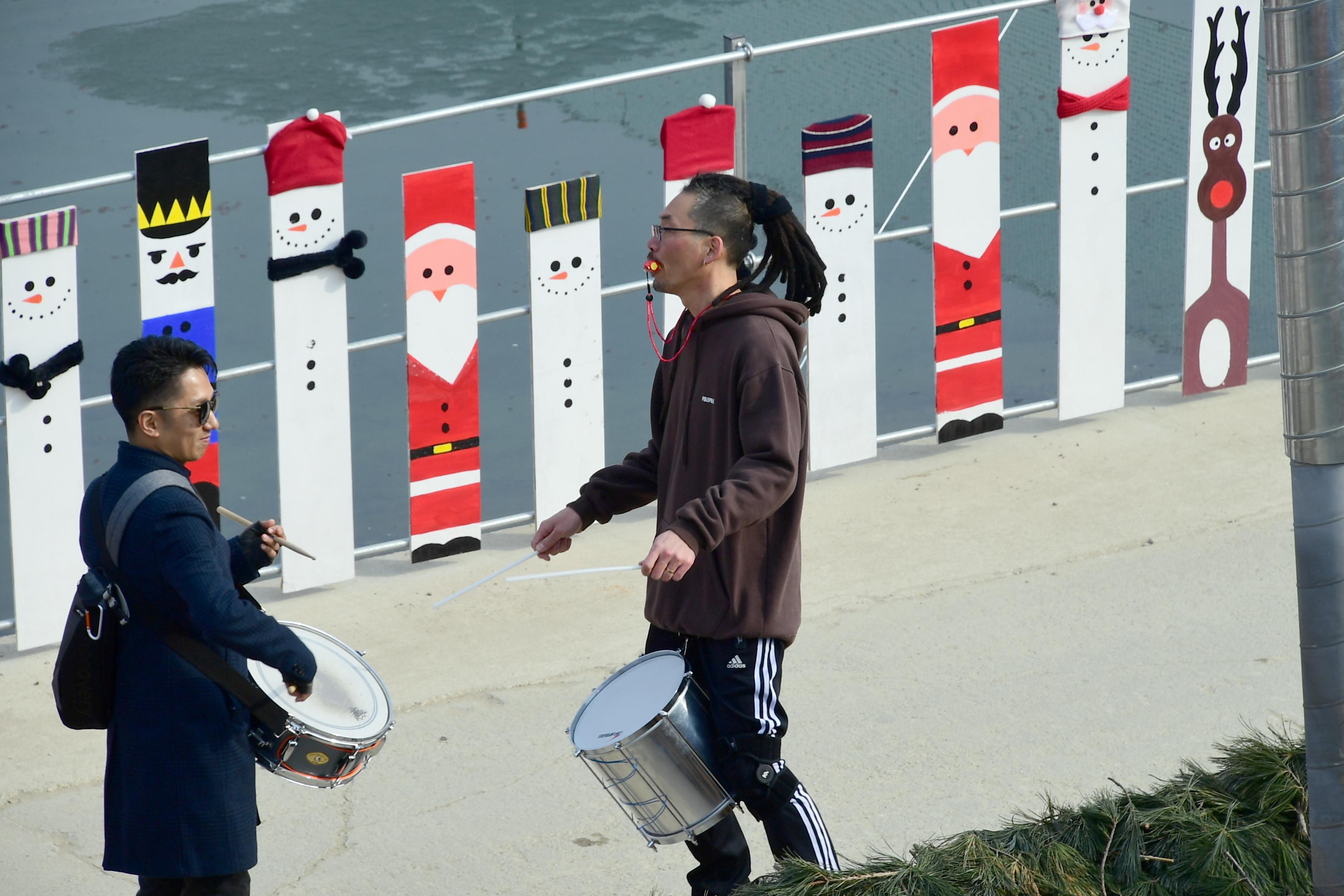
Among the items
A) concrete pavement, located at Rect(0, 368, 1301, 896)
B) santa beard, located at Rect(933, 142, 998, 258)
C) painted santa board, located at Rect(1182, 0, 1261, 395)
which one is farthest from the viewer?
painted santa board, located at Rect(1182, 0, 1261, 395)

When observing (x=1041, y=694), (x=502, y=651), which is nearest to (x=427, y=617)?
(x=502, y=651)

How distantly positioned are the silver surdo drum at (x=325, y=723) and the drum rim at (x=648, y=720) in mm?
409

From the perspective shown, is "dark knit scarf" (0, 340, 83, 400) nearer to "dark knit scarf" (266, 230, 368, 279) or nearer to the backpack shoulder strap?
"dark knit scarf" (266, 230, 368, 279)

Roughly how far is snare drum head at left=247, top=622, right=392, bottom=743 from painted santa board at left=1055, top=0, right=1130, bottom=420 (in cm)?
389

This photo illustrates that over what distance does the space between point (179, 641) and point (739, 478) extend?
1.13m

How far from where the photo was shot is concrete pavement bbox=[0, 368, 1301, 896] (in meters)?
4.19

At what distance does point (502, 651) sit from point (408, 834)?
110 cm

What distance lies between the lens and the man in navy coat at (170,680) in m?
3.04

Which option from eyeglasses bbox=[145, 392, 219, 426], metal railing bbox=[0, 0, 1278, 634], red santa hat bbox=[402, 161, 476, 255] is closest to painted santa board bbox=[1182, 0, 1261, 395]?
metal railing bbox=[0, 0, 1278, 634]

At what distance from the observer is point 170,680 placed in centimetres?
308

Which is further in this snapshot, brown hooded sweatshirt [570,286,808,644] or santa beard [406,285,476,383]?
santa beard [406,285,476,383]

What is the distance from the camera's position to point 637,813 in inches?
134

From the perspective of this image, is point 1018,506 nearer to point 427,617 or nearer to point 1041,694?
point 1041,694

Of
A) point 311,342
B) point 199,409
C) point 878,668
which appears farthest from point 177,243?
point 878,668
